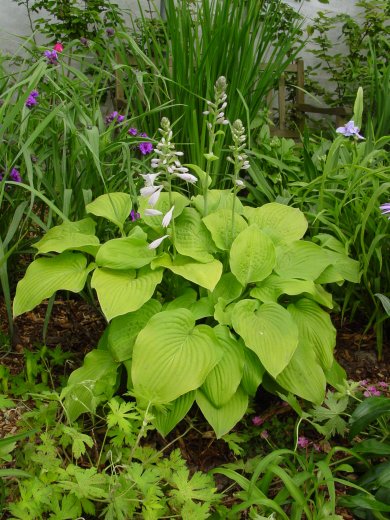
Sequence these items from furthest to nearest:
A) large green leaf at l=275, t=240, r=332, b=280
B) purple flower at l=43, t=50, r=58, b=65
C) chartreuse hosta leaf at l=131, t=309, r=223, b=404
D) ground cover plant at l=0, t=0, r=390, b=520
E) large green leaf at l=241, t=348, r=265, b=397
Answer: purple flower at l=43, t=50, r=58, b=65
large green leaf at l=275, t=240, r=332, b=280
large green leaf at l=241, t=348, r=265, b=397
chartreuse hosta leaf at l=131, t=309, r=223, b=404
ground cover plant at l=0, t=0, r=390, b=520

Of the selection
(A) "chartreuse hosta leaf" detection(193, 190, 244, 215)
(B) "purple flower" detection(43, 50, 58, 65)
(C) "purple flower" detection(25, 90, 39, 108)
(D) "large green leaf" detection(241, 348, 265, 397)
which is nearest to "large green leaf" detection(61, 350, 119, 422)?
(D) "large green leaf" detection(241, 348, 265, 397)

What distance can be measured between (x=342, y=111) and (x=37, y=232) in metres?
2.19

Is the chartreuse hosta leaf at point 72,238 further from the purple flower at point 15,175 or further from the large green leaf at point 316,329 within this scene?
the large green leaf at point 316,329

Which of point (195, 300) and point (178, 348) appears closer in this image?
point (178, 348)

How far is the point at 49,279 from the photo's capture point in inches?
64.5

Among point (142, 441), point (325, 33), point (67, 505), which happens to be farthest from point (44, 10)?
point (67, 505)

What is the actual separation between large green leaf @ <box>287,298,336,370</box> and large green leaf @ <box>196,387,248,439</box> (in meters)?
0.28

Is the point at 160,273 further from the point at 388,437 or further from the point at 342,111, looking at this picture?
the point at 342,111

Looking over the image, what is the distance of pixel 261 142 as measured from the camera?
3.06 meters

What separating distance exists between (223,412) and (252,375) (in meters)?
0.12

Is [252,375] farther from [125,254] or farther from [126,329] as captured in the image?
[125,254]

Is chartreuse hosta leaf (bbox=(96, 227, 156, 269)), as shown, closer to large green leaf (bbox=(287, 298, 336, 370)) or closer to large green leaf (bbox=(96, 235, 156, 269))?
large green leaf (bbox=(96, 235, 156, 269))

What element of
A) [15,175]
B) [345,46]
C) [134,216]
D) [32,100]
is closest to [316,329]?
[134,216]

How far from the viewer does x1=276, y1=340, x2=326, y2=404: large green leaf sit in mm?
1565
